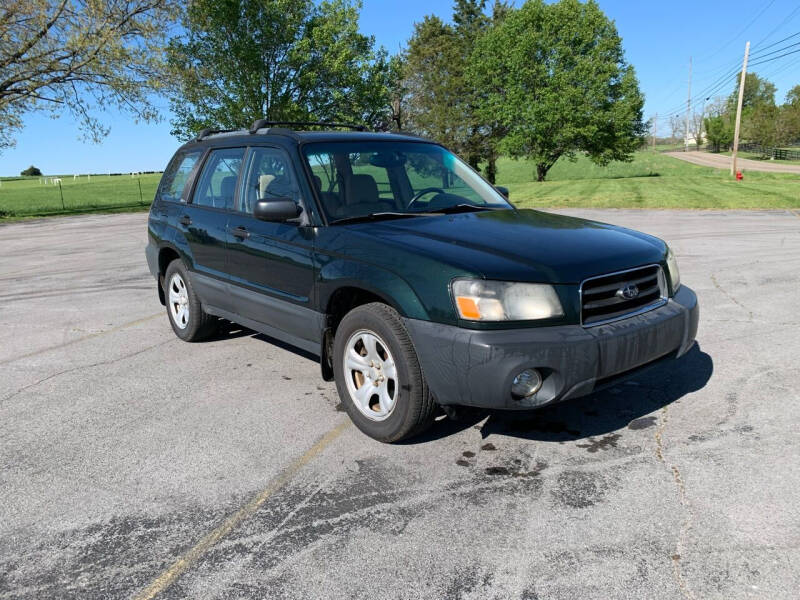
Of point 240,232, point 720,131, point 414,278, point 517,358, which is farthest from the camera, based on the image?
point 720,131

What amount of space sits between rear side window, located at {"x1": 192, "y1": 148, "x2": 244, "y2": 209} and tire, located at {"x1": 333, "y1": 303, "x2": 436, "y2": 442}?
74.4 inches

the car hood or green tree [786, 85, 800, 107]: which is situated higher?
green tree [786, 85, 800, 107]

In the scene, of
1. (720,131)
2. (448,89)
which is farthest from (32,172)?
(720,131)

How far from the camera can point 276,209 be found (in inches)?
160

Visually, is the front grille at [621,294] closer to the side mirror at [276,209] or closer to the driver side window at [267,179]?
the side mirror at [276,209]

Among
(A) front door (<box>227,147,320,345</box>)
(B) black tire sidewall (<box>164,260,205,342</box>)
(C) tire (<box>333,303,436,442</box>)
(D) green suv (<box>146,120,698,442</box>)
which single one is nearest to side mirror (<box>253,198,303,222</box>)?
(D) green suv (<box>146,120,698,442</box>)

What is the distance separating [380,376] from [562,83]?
46803mm

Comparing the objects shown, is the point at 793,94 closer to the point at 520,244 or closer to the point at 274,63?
the point at 274,63

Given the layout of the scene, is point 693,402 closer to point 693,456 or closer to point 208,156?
point 693,456

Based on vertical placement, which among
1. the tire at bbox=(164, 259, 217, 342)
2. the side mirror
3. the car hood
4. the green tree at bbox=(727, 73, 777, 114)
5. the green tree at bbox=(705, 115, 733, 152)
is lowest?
the tire at bbox=(164, 259, 217, 342)

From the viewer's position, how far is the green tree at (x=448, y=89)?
53.0 metres

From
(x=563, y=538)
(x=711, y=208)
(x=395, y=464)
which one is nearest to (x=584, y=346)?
(x=563, y=538)

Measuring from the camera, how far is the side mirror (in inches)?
160

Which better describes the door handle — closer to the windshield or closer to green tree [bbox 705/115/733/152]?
the windshield
